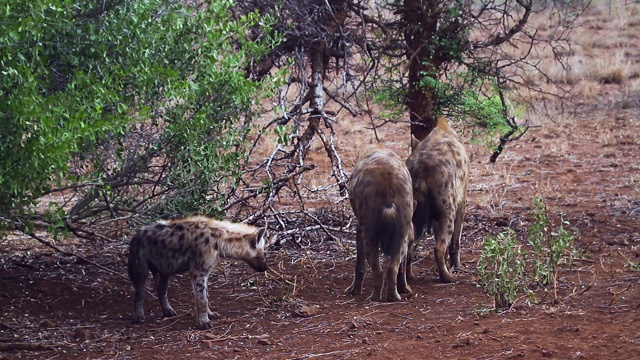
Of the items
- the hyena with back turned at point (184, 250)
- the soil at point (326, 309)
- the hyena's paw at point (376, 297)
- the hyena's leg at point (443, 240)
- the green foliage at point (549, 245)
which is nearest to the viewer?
the soil at point (326, 309)

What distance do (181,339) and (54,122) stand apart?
2048 mm

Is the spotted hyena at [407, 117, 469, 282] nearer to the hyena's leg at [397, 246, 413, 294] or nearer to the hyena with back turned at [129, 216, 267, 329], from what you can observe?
the hyena's leg at [397, 246, 413, 294]

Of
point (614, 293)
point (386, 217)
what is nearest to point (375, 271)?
point (386, 217)

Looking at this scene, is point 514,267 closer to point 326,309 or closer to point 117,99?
point 326,309

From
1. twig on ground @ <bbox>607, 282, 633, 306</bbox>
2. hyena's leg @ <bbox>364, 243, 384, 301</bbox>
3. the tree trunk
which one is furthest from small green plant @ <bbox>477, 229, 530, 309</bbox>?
the tree trunk

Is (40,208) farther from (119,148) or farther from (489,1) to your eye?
(489,1)

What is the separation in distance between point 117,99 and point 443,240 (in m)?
3.49

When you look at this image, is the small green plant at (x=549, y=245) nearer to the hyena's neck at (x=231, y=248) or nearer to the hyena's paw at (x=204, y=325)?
the hyena's neck at (x=231, y=248)

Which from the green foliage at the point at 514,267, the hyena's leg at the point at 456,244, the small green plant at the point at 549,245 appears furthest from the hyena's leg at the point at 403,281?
the small green plant at the point at 549,245

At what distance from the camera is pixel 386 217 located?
7691mm

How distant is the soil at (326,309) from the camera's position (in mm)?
6309

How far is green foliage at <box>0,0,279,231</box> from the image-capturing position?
19.1 ft

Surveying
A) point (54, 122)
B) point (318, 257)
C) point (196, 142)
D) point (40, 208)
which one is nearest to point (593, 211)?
point (318, 257)

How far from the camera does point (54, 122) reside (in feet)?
19.2
